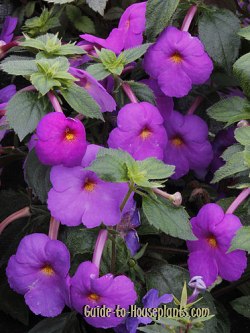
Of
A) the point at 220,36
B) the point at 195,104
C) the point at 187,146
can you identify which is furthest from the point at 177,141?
the point at 220,36

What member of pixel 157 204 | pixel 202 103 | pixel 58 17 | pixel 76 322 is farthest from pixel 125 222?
pixel 58 17

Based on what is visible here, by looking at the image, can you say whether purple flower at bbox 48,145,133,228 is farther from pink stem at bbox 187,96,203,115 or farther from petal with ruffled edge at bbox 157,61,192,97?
pink stem at bbox 187,96,203,115

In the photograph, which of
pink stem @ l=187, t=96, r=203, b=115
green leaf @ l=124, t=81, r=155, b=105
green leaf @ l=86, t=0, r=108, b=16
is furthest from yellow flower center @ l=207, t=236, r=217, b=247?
green leaf @ l=86, t=0, r=108, b=16

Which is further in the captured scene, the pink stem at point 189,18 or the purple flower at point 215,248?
the pink stem at point 189,18

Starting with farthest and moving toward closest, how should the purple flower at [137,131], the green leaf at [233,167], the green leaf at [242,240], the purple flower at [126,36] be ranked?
the purple flower at [126,36]
the purple flower at [137,131]
the green leaf at [233,167]
the green leaf at [242,240]

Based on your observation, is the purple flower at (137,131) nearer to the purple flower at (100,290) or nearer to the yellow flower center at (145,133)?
the yellow flower center at (145,133)

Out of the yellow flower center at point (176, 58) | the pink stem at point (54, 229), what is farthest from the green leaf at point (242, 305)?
the yellow flower center at point (176, 58)

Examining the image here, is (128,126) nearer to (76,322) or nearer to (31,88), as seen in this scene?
(31,88)

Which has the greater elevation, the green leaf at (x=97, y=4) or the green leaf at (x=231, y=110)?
the green leaf at (x=97, y=4)
